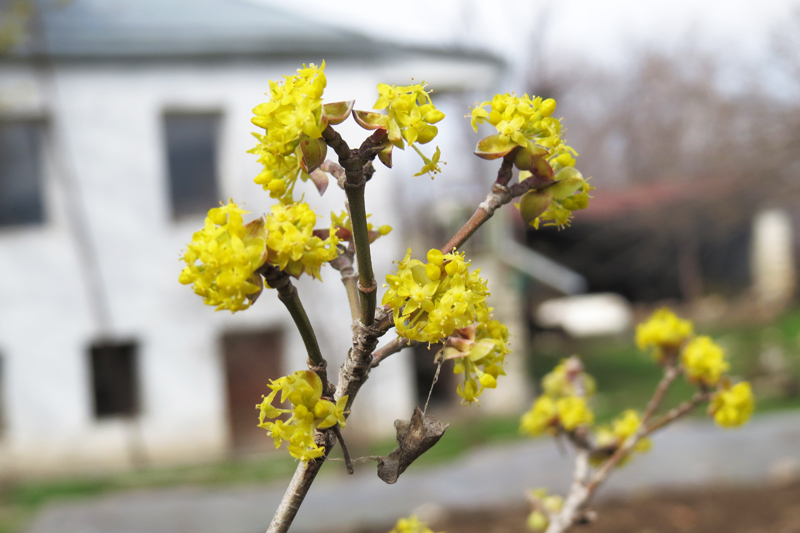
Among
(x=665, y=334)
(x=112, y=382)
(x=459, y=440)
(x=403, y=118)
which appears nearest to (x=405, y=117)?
(x=403, y=118)

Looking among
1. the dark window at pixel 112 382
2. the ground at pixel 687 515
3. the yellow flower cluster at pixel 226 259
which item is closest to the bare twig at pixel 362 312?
the yellow flower cluster at pixel 226 259

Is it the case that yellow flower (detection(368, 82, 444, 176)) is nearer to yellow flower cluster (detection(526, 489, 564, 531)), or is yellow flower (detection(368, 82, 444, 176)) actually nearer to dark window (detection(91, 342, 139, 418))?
yellow flower cluster (detection(526, 489, 564, 531))

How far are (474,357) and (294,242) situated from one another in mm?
267

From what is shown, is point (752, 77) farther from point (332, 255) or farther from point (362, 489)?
point (332, 255)

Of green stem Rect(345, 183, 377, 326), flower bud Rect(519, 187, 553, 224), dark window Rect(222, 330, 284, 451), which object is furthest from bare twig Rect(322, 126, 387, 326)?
dark window Rect(222, 330, 284, 451)

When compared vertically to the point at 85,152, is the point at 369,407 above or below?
below

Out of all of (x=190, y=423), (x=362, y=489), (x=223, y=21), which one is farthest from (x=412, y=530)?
(x=223, y=21)

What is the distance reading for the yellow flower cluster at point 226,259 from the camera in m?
0.74

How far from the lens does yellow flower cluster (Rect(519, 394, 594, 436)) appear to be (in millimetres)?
1817

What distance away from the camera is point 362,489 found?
5484mm

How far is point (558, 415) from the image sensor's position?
1851 millimetres

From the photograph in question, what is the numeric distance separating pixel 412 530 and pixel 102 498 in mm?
5912

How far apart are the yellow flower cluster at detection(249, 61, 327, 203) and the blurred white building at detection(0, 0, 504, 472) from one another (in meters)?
6.63

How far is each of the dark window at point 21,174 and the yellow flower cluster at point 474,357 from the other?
328 inches
